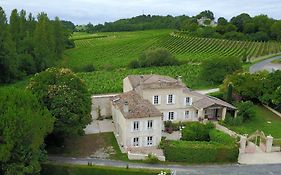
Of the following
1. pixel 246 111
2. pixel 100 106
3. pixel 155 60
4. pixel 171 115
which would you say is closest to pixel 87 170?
pixel 100 106

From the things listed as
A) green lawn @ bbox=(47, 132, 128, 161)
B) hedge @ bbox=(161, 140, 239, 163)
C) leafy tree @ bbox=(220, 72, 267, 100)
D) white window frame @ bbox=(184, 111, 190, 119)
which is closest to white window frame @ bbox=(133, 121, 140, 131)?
green lawn @ bbox=(47, 132, 128, 161)

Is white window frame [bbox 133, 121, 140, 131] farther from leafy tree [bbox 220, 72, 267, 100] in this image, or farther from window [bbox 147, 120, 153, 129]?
leafy tree [bbox 220, 72, 267, 100]

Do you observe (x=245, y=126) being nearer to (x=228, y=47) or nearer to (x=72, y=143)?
(x=72, y=143)

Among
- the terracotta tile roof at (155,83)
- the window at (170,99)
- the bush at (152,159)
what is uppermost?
the terracotta tile roof at (155,83)

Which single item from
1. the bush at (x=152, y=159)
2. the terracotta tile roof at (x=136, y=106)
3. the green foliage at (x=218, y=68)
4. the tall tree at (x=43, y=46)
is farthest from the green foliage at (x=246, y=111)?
the tall tree at (x=43, y=46)

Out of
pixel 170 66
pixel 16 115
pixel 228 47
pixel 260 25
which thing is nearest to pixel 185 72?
pixel 170 66

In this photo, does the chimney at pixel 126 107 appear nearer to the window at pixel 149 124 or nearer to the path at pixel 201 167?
the window at pixel 149 124
